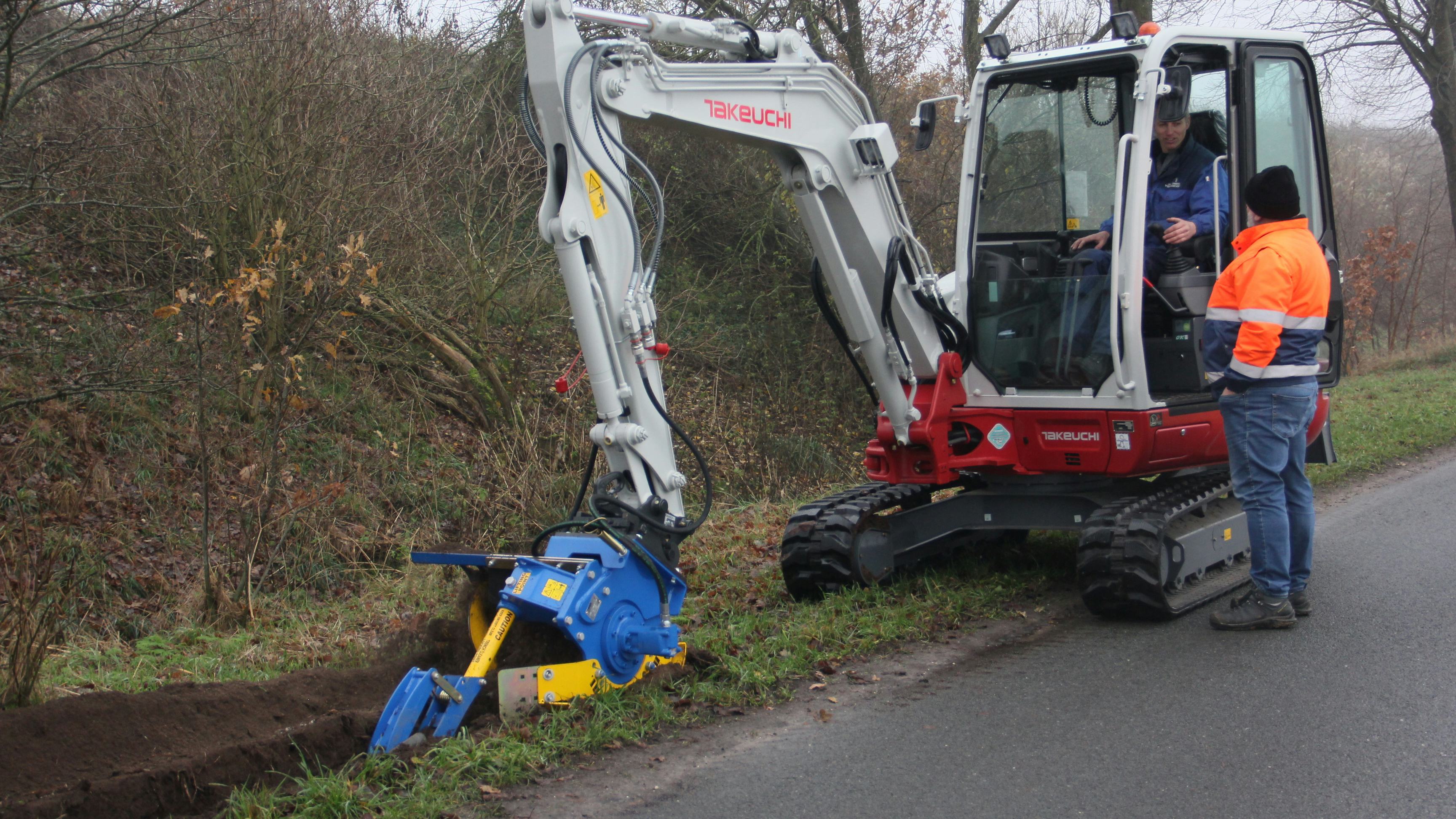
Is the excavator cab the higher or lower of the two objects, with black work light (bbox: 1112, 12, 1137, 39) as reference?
lower

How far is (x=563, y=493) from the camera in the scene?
8594mm

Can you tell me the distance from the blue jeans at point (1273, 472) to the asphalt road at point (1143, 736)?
323 mm

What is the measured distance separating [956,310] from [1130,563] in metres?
1.68

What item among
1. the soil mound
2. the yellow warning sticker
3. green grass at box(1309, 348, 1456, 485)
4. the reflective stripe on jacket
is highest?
the yellow warning sticker

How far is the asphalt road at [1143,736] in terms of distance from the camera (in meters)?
3.60

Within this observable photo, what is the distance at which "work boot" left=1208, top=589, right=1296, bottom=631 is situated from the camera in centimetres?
531

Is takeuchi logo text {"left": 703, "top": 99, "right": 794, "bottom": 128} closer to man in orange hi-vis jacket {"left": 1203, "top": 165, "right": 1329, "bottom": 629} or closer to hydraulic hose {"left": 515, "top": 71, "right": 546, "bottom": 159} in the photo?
hydraulic hose {"left": 515, "top": 71, "right": 546, "bottom": 159}

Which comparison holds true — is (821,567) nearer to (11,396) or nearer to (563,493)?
(563,493)

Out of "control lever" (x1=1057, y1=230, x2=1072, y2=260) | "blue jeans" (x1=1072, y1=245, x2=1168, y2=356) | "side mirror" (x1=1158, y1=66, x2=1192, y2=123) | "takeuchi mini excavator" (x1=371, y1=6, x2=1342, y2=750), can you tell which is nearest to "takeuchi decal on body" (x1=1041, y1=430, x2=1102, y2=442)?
"takeuchi mini excavator" (x1=371, y1=6, x2=1342, y2=750)

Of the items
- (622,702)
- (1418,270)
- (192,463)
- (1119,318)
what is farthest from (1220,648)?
(1418,270)

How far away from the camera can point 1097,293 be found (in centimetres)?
588

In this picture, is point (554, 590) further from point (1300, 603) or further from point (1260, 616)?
point (1300, 603)

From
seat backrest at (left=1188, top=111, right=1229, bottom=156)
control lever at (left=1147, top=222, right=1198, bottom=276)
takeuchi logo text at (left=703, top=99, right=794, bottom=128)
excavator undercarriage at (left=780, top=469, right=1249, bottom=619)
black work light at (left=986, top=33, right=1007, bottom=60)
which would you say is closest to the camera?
takeuchi logo text at (left=703, top=99, right=794, bottom=128)

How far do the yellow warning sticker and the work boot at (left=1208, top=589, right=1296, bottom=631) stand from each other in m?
3.42
